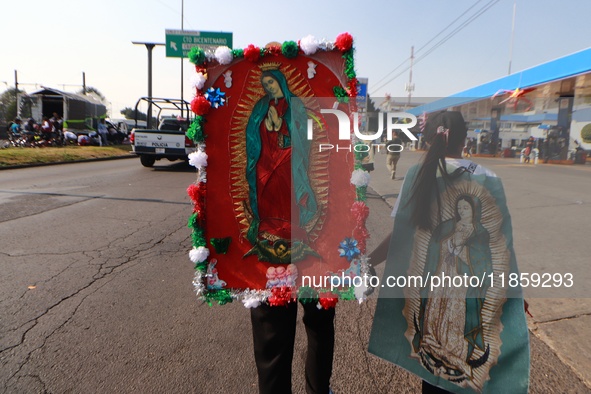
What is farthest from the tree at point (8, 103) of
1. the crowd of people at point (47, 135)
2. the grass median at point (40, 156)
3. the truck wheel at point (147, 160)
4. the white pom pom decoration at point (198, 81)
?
the white pom pom decoration at point (198, 81)

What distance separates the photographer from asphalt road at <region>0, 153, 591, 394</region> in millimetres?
2582

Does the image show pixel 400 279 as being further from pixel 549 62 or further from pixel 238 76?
pixel 549 62

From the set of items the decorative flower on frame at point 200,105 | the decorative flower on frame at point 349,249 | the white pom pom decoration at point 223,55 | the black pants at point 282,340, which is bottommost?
the black pants at point 282,340

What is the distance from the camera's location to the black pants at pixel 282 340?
6.17ft

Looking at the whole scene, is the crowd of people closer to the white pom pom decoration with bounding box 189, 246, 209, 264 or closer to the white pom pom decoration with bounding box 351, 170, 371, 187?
the white pom pom decoration with bounding box 189, 246, 209, 264

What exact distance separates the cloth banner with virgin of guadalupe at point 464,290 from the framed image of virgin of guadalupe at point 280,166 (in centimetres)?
27

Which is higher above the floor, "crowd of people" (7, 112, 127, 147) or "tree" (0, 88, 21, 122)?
"tree" (0, 88, 21, 122)

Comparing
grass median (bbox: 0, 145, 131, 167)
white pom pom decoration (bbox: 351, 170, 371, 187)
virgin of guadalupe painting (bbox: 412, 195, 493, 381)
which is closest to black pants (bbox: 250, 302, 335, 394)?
virgin of guadalupe painting (bbox: 412, 195, 493, 381)

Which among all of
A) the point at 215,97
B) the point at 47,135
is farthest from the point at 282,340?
the point at 47,135

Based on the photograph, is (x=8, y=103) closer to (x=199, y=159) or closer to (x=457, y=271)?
(x=199, y=159)

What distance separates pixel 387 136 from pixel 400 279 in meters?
0.66

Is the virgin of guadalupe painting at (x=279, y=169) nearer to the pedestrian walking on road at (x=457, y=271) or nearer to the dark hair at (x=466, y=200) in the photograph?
the pedestrian walking on road at (x=457, y=271)

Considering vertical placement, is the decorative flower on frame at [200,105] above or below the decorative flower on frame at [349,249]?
above

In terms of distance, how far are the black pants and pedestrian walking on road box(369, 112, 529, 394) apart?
1.27 ft
